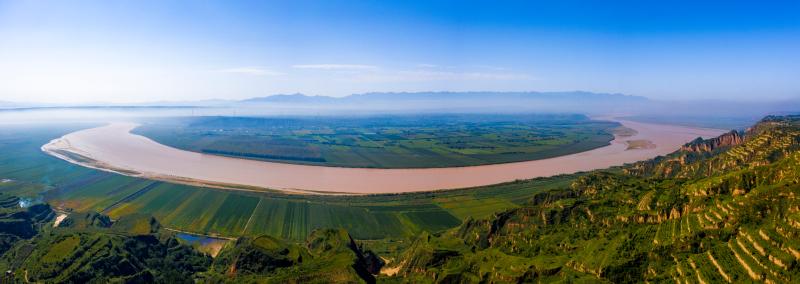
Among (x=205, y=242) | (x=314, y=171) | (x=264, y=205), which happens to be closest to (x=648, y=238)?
(x=205, y=242)

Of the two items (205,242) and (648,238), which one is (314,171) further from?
(648,238)

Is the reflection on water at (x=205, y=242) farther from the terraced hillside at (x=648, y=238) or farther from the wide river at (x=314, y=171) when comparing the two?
the wide river at (x=314, y=171)

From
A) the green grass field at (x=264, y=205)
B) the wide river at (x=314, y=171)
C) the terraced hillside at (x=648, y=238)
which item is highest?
the terraced hillside at (x=648, y=238)

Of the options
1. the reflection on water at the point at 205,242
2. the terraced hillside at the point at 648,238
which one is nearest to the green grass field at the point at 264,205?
the reflection on water at the point at 205,242

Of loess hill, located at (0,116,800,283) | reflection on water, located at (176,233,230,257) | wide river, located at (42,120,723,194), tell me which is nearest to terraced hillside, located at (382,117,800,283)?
loess hill, located at (0,116,800,283)

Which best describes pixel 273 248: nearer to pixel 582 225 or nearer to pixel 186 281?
pixel 186 281
